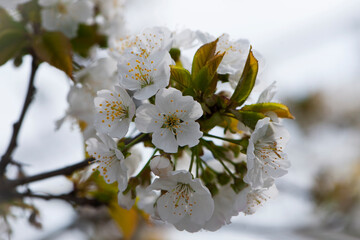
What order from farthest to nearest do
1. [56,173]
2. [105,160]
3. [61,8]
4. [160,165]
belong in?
1. [61,8]
2. [56,173]
3. [105,160]
4. [160,165]

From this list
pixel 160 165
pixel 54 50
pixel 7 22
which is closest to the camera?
pixel 160 165

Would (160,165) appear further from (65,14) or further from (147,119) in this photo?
(65,14)

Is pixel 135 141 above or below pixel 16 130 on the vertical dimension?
above

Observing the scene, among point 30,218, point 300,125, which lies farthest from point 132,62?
point 300,125

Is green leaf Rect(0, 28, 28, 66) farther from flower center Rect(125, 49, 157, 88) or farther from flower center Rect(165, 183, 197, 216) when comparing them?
flower center Rect(165, 183, 197, 216)

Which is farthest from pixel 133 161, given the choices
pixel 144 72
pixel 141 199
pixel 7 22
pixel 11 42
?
pixel 7 22

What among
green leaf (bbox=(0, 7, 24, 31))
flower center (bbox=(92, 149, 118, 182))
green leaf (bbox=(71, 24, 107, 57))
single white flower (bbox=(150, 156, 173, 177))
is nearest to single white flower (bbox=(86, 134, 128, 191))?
flower center (bbox=(92, 149, 118, 182))

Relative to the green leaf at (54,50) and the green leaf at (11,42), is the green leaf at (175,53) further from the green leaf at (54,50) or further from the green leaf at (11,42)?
the green leaf at (11,42)
